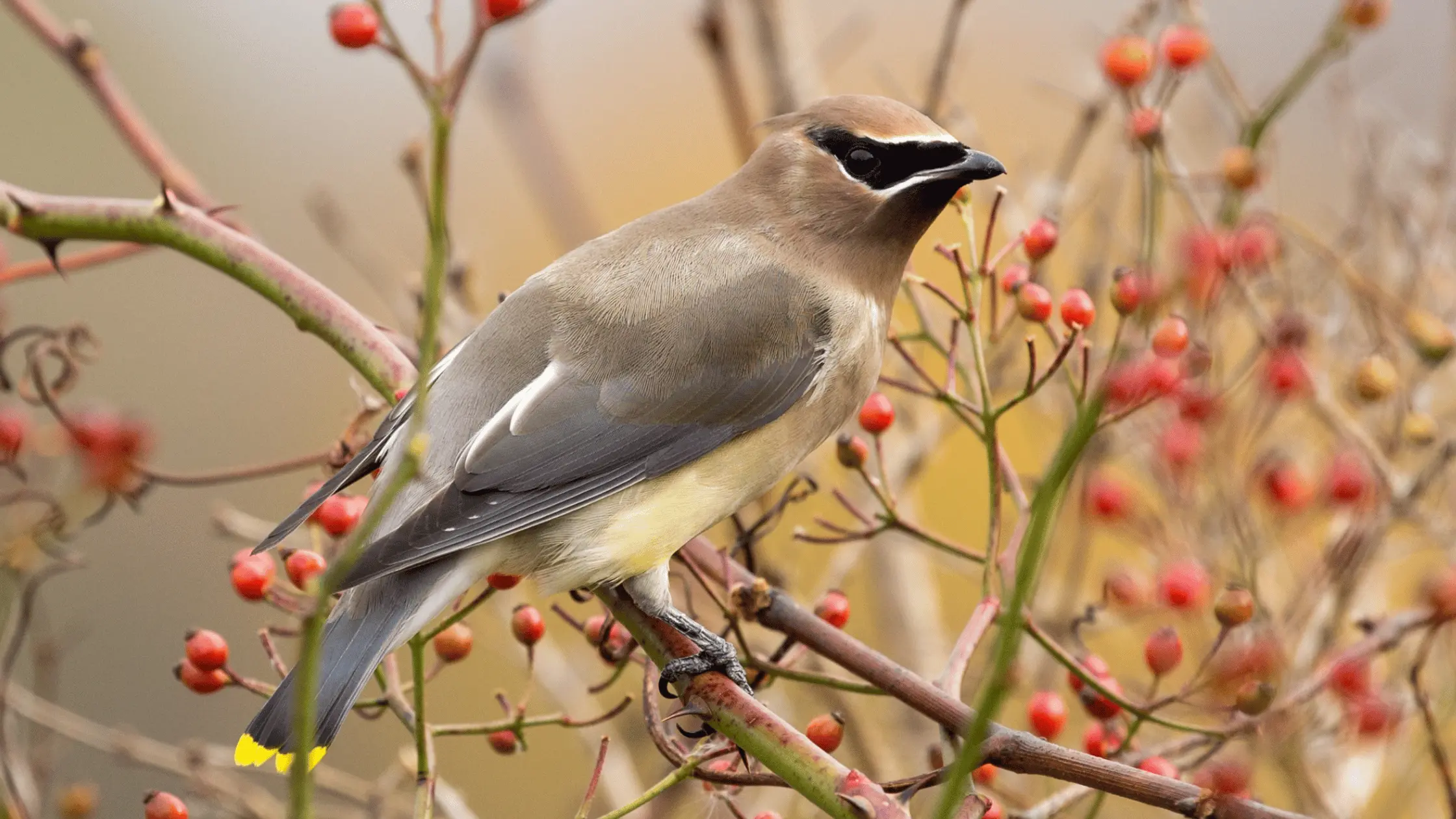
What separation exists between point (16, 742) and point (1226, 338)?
272cm

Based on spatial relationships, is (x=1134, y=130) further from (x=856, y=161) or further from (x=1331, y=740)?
(x=1331, y=740)

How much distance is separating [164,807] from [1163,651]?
4.74 feet

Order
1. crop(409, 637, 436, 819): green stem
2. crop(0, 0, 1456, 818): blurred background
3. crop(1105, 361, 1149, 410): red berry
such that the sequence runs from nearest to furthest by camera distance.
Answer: crop(409, 637, 436, 819): green stem
crop(1105, 361, 1149, 410): red berry
crop(0, 0, 1456, 818): blurred background

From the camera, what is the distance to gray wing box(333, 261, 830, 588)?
2.96m

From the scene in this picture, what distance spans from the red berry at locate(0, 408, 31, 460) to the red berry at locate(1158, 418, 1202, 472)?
1.90 meters

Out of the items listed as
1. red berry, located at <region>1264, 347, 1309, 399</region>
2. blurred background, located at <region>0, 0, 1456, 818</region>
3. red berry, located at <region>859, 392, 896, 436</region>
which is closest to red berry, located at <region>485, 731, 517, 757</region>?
red berry, located at <region>859, 392, 896, 436</region>

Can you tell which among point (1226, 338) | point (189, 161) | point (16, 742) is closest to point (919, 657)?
point (1226, 338)

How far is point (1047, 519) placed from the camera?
1.42 metres

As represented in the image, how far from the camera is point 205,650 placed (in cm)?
246

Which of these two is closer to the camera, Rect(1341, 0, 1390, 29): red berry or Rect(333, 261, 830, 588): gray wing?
Rect(1341, 0, 1390, 29): red berry

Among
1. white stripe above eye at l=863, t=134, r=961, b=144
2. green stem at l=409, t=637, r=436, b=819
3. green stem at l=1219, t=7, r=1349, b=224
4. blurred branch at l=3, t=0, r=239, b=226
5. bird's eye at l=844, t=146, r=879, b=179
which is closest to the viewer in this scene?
green stem at l=409, t=637, r=436, b=819

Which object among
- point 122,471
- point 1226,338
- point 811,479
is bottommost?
point 1226,338

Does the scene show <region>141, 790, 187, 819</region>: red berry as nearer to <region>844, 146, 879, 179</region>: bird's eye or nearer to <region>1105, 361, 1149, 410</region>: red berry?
<region>1105, 361, 1149, 410</region>: red berry

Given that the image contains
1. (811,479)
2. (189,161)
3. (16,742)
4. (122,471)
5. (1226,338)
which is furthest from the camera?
(189,161)
